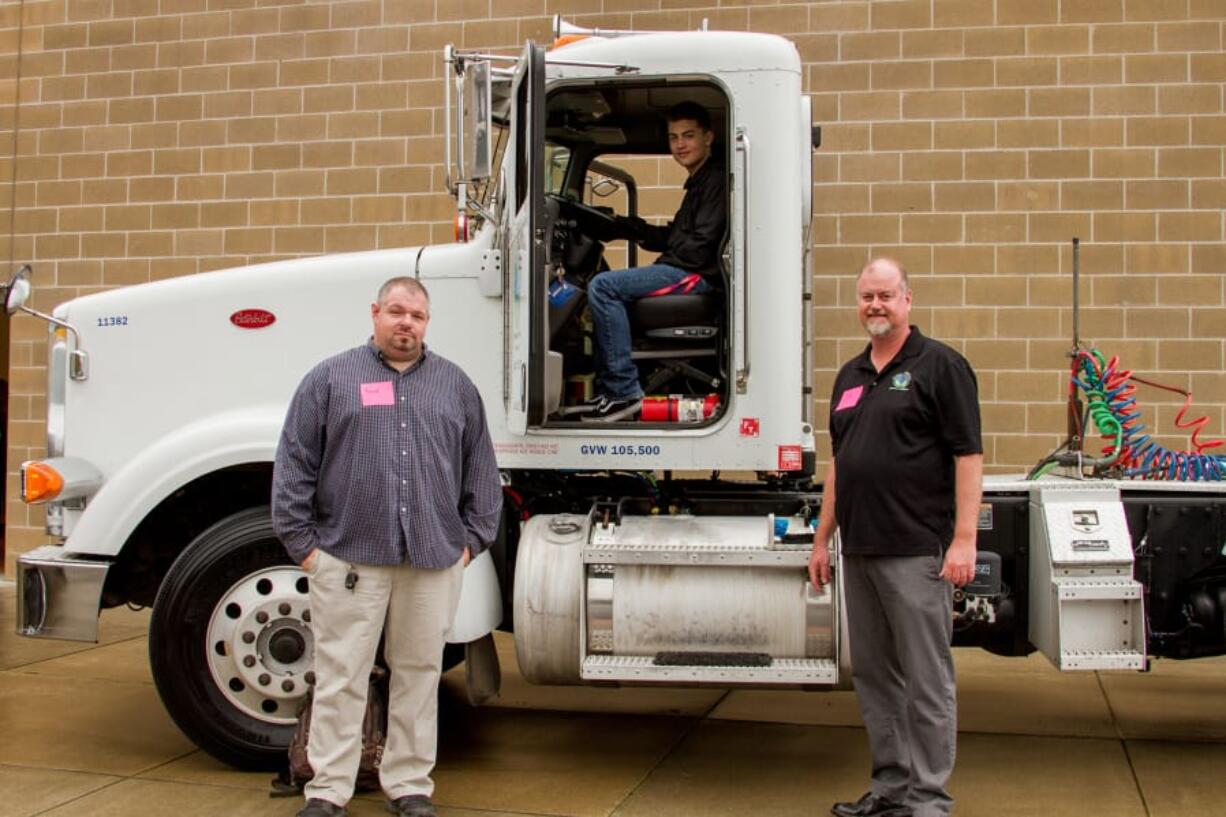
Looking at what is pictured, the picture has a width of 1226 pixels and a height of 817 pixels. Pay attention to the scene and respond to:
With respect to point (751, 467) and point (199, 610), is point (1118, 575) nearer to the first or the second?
point (751, 467)

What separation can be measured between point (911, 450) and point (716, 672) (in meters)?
1.14

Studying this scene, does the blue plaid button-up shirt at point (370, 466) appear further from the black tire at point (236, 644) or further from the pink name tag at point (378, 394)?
the black tire at point (236, 644)

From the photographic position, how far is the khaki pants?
4.50 m

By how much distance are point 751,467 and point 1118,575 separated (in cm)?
145

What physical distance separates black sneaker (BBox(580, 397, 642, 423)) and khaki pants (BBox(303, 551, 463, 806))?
36.6 inches

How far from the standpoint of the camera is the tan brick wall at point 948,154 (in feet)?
29.3

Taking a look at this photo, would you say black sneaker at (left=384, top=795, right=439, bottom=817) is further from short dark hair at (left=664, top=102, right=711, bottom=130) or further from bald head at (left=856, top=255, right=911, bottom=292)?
short dark hair at (left=664, top=102, right=711, bottom=130)

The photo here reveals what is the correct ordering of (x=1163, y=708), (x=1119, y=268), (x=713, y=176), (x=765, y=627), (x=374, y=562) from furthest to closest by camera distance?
(x=1119, y=268)
(x=1163, y=708)
(x=713, y=176)
(x=765, y=627)
(x=374, y=562)

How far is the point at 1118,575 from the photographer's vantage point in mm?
4934

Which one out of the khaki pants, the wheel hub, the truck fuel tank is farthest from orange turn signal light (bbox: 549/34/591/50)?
the wheel hub

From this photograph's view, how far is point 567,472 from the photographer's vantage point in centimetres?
552

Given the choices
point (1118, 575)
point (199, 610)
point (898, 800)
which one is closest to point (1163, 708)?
point (1118, 575)

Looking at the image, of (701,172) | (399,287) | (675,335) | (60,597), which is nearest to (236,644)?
(60,597)

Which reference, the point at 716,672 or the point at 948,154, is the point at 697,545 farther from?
the point at 948,154
